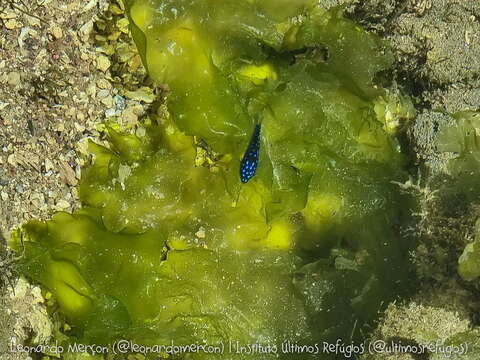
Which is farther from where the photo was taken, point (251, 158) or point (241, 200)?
point (241, 200)

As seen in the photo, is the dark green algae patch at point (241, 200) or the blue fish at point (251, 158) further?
the dark green algae patch at point (241, 200)

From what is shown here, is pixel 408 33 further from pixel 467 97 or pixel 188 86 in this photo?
pixel 188 86

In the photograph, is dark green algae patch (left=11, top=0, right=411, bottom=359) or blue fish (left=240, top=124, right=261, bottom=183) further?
dark green algae patch (left=11, top=0, right=411, bottom=359)

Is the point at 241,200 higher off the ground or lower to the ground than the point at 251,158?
lower

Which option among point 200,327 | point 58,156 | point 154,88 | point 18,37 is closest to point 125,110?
point 154,88
